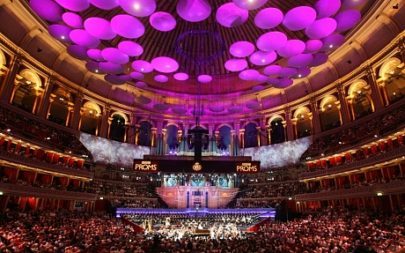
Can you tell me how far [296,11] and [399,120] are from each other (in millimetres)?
13100

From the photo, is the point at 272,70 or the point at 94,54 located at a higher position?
the point at 94,54

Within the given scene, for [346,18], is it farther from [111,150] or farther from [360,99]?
[111,150]

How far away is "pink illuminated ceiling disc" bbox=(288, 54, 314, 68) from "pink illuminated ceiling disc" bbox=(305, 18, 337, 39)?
1940mm

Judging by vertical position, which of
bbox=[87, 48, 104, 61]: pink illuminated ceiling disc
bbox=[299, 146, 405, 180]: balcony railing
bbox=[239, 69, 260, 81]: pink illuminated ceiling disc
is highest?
bbox=[87, 48, 104, 61]: pink illuminated ceiling disc

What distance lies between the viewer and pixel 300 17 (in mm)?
14172

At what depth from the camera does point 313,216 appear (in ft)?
81.1

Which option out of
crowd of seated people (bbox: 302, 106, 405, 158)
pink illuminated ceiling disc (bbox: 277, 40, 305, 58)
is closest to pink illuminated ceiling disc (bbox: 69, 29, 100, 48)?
pink illuminated ceiling disc (bbox: 277, 40, 305, 58)

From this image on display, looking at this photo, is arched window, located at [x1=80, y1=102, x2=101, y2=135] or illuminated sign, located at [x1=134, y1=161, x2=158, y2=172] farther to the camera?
arched window, located at [x1=80, y1=102, x2=101, y2=135]

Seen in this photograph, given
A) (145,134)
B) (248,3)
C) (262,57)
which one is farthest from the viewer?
(145,134)

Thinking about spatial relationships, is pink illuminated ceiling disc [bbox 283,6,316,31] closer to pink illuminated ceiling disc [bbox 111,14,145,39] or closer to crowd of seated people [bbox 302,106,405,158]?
pink illuminated ceiling disc [bbox 111,14,145,39]

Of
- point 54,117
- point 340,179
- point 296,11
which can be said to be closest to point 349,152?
point 340,179

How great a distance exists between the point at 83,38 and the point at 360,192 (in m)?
23.5

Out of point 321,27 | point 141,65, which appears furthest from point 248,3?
point 141,65

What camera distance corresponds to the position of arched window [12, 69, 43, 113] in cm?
2583
